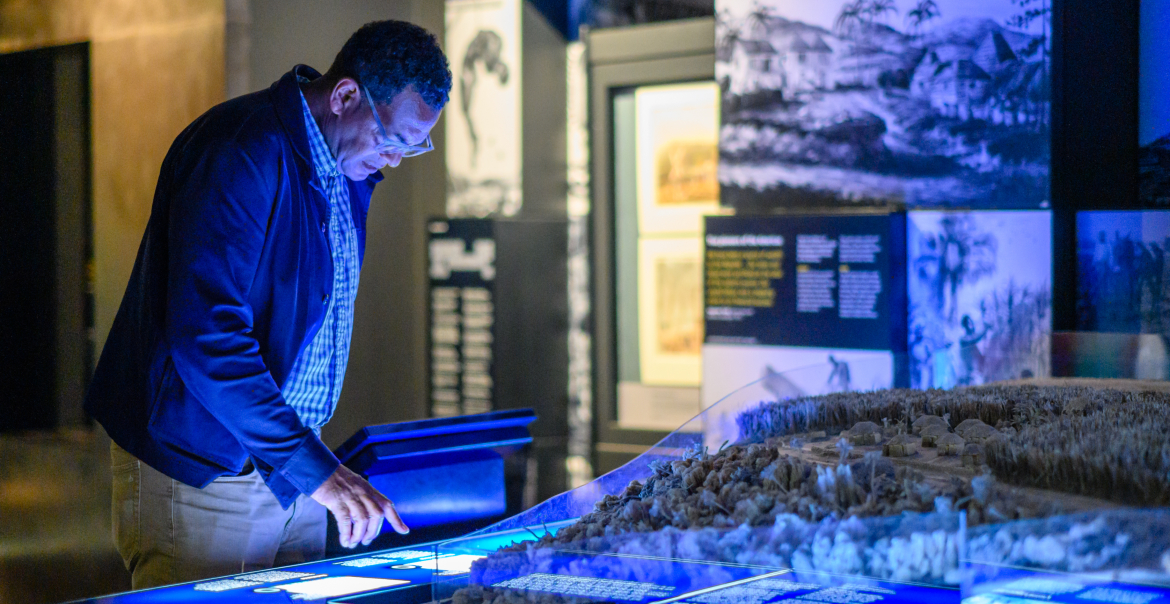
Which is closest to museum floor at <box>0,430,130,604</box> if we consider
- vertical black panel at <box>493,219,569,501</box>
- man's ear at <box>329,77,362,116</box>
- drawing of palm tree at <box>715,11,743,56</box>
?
vertical black panel at <box>493,219,569,501</box>

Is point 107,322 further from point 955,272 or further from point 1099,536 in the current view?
point 1099,536

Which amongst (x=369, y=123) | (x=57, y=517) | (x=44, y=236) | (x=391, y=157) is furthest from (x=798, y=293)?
(x=57, y=517)

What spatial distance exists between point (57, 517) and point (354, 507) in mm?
3036

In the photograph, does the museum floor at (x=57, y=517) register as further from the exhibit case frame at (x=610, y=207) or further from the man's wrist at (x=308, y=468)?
the man's wrist at (x=308, y=468)

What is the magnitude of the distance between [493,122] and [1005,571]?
4502mm

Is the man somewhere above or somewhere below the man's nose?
below

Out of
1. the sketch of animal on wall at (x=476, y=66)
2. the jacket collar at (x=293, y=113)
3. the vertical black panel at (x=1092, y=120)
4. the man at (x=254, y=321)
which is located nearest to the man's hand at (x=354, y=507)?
the man at (x=254, y=321)

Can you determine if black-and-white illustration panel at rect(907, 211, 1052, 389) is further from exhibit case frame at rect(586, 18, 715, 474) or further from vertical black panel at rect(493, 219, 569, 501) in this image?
vertical black panel at rect(493, 219, 569, 501)

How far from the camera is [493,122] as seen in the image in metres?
5.55

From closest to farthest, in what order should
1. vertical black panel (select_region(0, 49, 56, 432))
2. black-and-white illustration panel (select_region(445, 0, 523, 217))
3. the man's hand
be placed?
the man's hand → vertical black panel (select_region(0, 49, 56, 432)) → black-and-white illustration panel (select_region(445, 0, 523, 217))

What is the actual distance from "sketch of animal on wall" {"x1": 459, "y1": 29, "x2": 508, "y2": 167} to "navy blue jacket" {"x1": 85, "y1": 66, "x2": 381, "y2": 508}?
11.4ft

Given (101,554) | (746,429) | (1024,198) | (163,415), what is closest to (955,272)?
(1024,198)

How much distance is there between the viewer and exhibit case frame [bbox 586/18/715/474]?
17.7 feet

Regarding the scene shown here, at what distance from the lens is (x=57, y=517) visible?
4.25 m
